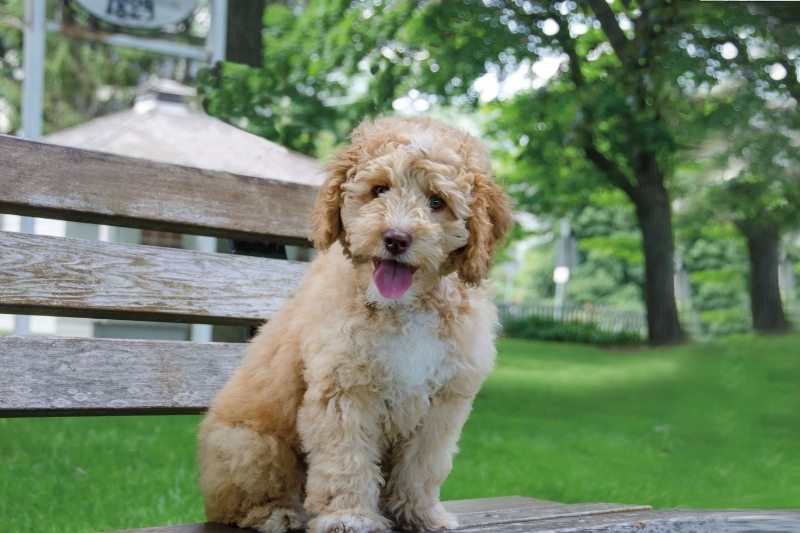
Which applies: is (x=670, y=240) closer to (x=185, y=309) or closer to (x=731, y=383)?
(x=731, y=383)

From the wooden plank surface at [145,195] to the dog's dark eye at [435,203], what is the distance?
1.10 meters

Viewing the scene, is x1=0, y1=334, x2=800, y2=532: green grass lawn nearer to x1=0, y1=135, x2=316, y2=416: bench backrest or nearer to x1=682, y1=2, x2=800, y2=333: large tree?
x1=682, y1=2, x2=800, y2=333: large tree

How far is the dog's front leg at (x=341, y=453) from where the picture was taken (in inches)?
103

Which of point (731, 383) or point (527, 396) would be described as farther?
point (527, 396)

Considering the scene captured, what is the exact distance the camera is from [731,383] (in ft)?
26.9

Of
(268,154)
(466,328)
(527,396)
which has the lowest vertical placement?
(527,396)

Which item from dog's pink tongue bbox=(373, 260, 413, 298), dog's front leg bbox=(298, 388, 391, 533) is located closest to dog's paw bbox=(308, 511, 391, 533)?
dog's front leg bbox=(298, 388, 391, 533)

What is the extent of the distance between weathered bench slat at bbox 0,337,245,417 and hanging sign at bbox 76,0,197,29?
5.99 meters

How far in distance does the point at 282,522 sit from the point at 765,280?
593 cm

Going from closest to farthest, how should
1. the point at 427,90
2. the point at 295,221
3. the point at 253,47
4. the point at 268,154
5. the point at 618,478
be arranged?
the point at 295,221 < the point at 268,154 < the point at 618,478 < the point at 253,47 < the point at 427,90

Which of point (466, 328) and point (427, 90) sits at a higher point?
point (427, 90)

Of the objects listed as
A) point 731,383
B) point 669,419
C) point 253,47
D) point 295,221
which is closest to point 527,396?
point 669,419

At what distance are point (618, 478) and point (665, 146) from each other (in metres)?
6.08

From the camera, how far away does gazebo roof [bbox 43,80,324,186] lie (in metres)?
6.34
